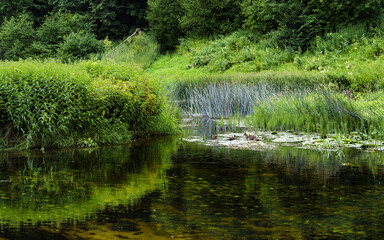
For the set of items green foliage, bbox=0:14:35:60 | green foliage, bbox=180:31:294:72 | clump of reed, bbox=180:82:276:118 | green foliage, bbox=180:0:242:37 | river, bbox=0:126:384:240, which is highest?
green foliage, bbox=180:0:242:37

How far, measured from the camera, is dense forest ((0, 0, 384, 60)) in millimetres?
22062

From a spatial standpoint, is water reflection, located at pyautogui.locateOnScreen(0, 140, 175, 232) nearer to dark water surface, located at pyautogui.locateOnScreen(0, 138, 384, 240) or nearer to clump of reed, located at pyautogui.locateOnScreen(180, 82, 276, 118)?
dark water surface, located at pyautogui.locateOnScreen(0, 138, 384, 240)

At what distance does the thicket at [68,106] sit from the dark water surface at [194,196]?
0.91 meters

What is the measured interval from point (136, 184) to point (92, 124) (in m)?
3.73

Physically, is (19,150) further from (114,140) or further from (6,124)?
(114,140)

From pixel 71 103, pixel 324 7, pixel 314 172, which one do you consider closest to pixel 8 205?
pixel 314 172

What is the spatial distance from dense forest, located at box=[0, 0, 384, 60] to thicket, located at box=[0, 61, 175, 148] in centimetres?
1414

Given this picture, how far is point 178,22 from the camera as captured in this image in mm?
30188

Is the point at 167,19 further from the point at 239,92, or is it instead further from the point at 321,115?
the point at 321,115

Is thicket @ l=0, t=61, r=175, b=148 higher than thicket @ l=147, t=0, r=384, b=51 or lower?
lower

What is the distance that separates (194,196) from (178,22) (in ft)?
87.9

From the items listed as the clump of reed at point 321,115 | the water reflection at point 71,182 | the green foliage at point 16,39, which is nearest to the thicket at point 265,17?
the green foliage at point 16,39

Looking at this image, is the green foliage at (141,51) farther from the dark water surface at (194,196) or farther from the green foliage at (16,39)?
the dark water surface at (194,196)

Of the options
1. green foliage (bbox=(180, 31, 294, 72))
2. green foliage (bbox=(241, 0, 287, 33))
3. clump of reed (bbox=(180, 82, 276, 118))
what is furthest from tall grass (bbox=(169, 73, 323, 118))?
green foliage (bbox=(241, 0, 287, 33))
